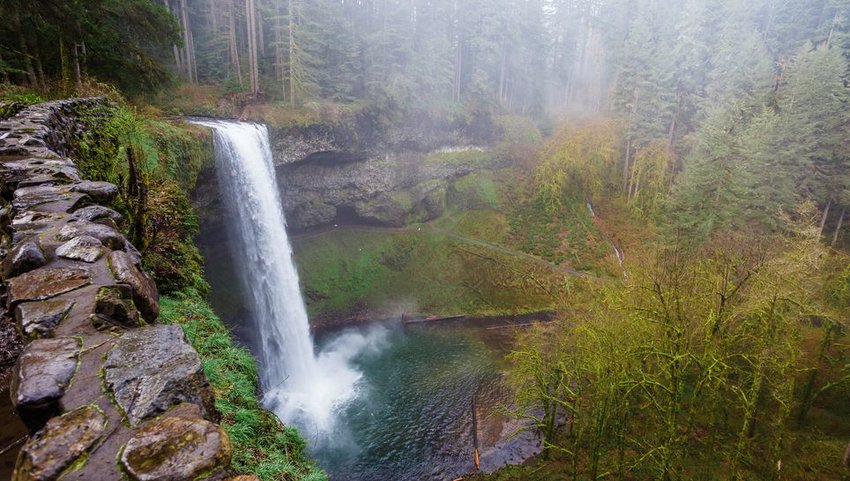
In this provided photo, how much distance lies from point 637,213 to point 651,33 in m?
16.8

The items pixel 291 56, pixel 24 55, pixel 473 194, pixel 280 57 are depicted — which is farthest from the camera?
pixel 473 194

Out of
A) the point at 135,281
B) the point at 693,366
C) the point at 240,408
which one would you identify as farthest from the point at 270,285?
the point at 693,366

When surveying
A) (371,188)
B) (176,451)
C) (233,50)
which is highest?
(233,50)

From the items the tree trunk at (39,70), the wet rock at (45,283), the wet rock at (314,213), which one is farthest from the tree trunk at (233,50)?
the wet rock at (45,283)

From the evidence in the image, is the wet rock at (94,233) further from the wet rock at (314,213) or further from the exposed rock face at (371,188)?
the wet rock at (314,213)

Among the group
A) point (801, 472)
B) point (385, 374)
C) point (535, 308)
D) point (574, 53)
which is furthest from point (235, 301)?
point (574, 53)

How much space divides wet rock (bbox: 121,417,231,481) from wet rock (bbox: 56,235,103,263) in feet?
8.92

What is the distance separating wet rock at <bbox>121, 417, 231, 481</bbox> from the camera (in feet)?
7.79

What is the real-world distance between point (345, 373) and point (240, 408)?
1793cm

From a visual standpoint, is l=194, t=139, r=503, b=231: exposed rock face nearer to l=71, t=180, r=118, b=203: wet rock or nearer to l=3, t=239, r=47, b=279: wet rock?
l=71, t=180, r=118, b=203: wet rock

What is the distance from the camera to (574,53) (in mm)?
58125

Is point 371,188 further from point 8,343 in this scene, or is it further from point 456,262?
point 8,343

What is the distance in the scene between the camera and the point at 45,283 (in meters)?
3.95

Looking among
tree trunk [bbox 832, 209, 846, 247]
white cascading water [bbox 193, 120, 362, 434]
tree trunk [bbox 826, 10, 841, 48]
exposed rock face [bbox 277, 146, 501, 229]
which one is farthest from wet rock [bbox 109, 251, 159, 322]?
tree trunk [bbox 826, 10, 841, 48]
